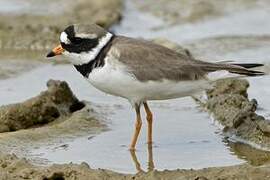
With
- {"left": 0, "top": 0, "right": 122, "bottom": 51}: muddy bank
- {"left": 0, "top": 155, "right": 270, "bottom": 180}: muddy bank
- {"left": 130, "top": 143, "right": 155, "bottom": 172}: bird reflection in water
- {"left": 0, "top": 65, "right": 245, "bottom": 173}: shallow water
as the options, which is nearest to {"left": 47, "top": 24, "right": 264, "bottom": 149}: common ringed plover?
{"left": 130, "top": 143, "right": 155, "bottom": 172}: bird reflection in water

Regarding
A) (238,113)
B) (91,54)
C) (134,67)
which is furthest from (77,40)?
(238,113)

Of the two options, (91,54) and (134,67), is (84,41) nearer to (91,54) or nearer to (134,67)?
(91,54)

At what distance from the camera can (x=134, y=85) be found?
7.99 m

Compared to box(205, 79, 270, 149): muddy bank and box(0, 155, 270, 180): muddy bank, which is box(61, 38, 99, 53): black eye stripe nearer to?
box(0, 155, 270, 180): muddy bank

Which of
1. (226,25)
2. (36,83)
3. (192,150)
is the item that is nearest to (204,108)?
(192,150)

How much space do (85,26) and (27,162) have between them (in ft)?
4.91

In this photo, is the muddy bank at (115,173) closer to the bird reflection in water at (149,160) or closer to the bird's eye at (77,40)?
the bird reflection in water at (149,160)

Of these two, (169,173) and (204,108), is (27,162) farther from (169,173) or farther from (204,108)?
(204,108)

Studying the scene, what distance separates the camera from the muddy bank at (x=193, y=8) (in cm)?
1477

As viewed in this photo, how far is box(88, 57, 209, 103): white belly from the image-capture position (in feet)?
26.0

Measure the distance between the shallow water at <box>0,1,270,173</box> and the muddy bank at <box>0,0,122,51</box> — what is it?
4.03 ft

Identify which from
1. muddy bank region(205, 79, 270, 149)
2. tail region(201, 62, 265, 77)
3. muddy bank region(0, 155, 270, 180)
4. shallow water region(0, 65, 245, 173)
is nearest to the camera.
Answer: muddy bank region(0, 155, 270, 180)

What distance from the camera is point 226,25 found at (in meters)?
14.3

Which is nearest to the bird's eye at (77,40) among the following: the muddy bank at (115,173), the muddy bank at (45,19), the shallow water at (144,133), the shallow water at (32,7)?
the shallow water at (144,133)
